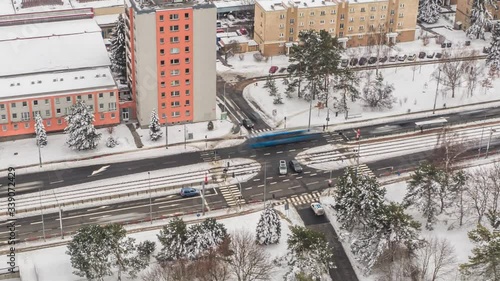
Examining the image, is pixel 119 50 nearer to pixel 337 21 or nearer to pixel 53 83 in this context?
pixel 53 83

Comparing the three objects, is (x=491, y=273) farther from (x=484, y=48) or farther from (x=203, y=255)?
(x=484, y=48)

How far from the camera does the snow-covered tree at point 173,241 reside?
10369cm

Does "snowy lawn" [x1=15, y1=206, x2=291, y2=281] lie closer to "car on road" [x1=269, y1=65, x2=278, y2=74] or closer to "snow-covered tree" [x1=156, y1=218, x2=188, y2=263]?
"snow-covered tree" [x1=156, y1=218, x2=188, y2=263]

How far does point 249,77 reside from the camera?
16338cm

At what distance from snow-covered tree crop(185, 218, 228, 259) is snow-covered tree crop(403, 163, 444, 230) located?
28.3 meters

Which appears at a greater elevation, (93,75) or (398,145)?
(93,75)

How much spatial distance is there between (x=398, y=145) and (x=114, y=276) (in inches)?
2261

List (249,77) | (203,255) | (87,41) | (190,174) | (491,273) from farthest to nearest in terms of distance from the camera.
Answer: (249,77), (87,41), (190,174), (203,255), (491,273)

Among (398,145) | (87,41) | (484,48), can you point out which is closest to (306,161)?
(398,145)

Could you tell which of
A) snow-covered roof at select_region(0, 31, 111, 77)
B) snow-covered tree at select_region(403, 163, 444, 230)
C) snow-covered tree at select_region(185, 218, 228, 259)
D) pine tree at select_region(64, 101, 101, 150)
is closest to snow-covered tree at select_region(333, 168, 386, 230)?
snow-covered tree at select_region(403, 163, 444, 230)

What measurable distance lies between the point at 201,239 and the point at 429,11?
109260 millimetres

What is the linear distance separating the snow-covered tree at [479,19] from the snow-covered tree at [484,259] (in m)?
90.1

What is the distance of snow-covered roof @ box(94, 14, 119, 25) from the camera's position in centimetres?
17262

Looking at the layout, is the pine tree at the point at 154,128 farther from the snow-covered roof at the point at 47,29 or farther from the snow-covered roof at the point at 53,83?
the snow-covered roof at the point at 47,29
